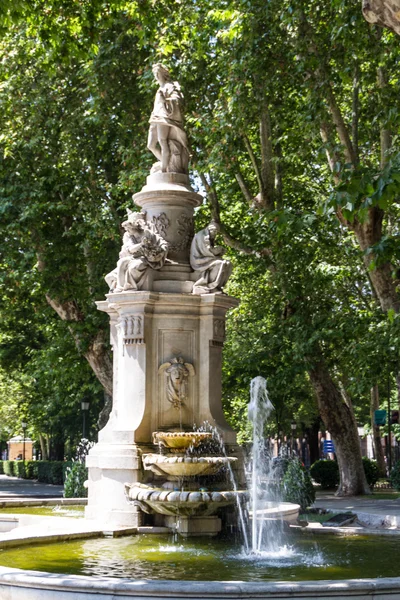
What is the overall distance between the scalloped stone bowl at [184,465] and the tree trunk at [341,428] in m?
13.1

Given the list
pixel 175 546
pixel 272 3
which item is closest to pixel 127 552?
pixel 175 546

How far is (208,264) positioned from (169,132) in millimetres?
2405

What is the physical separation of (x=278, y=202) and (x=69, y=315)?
7.00 meters

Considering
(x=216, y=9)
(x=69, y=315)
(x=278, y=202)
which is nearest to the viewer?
(x=216, y=9)

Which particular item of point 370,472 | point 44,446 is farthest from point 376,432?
point 44,446

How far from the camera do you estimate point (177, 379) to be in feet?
43.2

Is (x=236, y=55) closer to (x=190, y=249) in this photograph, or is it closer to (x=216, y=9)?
(x=216, y=9)

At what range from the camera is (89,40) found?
15.8 m

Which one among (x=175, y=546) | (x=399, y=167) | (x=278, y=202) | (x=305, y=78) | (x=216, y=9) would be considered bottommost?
(x=175, y=546)

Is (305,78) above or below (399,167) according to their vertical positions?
above

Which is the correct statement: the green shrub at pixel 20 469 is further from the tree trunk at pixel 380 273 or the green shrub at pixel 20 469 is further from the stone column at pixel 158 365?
the stone column at pixel 158 365

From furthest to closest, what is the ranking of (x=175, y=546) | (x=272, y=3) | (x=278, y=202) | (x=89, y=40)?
(x=278, y=202) < (x=272, y=3) < (x=89, y=40) < (x=175, y=546)

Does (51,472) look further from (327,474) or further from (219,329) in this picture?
(219,329)

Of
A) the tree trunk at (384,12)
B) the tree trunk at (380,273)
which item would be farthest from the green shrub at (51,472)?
the tree trunk at (384,12)
